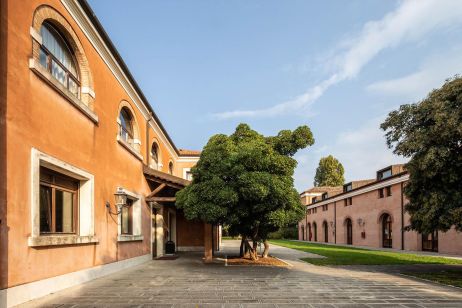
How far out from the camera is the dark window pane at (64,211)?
27.8 feet

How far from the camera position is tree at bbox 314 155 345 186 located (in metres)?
60.2

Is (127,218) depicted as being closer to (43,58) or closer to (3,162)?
(43,58)

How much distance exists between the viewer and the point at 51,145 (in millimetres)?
7660

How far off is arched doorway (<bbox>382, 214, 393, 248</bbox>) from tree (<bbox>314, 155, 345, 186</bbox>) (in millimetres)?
30573

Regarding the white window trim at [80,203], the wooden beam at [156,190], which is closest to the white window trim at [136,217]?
the wooden beam at [156,190]

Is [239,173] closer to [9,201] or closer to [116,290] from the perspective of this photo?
[116,290]

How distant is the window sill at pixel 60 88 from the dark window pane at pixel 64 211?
83.4 inches

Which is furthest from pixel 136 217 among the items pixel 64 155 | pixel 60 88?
pixel 60 88

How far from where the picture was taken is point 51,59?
27.8ft

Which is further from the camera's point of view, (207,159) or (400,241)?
(400,241)

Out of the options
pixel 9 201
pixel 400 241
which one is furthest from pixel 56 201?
pixel 400 241

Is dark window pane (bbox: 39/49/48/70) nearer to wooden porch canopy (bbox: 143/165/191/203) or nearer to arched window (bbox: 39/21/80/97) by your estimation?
arched window (bbox: 39/21/80/97)

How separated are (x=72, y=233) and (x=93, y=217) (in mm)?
733

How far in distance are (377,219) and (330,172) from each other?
31.6m
